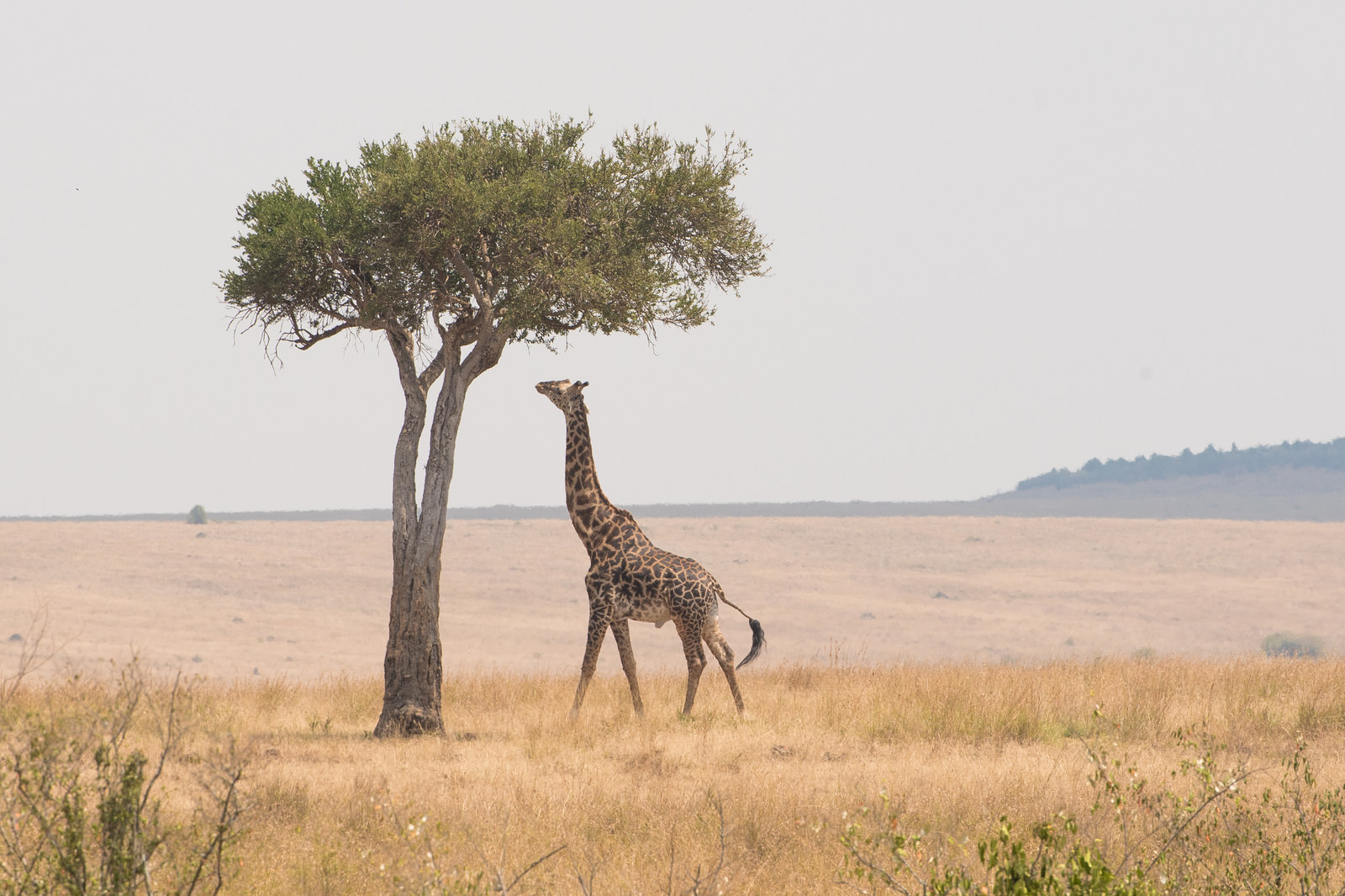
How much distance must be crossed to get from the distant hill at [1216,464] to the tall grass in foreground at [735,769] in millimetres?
137761

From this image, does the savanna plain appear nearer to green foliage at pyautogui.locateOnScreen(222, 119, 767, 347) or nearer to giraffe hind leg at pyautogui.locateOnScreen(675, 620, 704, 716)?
giraffe hind leg at pyautogui.locateOnScreen(675, 620, 704, 716)

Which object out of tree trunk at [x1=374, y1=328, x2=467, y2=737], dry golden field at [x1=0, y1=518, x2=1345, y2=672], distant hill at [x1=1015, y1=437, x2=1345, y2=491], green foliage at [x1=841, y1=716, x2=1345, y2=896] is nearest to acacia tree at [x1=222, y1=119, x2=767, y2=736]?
tree trunk at [x1=374, y1=328, x2=467, y2=737]

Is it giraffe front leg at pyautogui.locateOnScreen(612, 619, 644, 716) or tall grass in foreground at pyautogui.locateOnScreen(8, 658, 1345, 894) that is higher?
giraffe front leg at pyautogui.locateOnScreen(612, 619, 644, 716)

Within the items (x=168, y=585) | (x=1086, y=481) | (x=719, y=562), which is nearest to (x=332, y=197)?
(x=168, y=585)

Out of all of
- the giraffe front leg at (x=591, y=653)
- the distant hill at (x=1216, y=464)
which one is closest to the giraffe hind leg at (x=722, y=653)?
the giraffe front leg at (x=591, y=653)

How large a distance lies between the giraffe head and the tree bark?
0.89m

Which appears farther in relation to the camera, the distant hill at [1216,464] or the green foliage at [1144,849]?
the distant hill at [1216,464]

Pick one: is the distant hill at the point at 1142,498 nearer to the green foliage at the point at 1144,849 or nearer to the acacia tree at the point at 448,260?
the acacia tree at the point at 448,260

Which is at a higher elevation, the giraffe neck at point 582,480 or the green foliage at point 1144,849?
the giraffe neck at point 582,480

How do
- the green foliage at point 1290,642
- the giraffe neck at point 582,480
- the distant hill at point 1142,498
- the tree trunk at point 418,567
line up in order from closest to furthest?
the tree trunk at point 418,567
the giraffe neck at point 582,480
the green foliage at point 1290,642
the distant hill at point 1142,498

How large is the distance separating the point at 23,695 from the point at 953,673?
39.2 feet

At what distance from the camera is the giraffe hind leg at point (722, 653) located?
13500mm

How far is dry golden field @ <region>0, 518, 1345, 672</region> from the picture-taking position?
117ft

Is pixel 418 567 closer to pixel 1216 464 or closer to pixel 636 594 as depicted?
pixel 636 594
